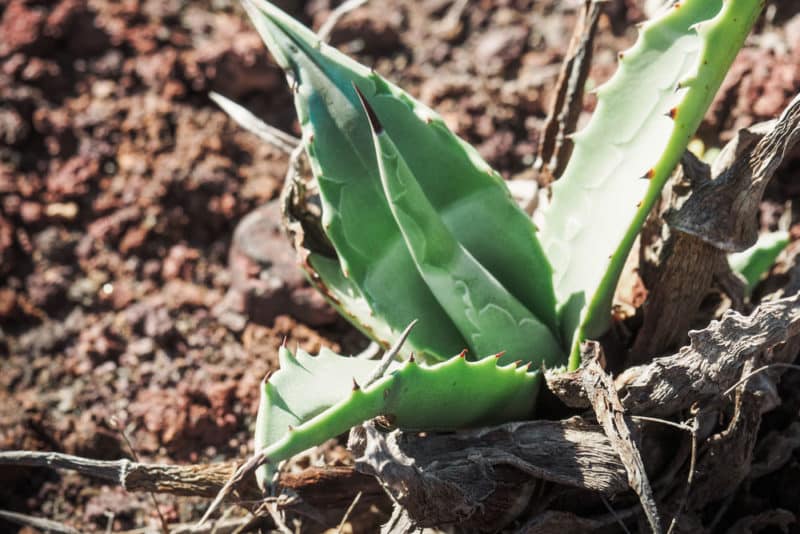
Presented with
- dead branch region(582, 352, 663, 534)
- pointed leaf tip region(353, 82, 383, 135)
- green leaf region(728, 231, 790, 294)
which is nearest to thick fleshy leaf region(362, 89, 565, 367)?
pointed leaf tip region(353, 82, 383, 135)

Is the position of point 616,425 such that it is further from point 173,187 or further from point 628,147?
point 173,187

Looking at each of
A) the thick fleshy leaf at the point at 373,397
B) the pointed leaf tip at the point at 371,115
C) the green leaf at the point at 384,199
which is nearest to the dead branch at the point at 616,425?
the thick fleshy leaf at the point at 373,397

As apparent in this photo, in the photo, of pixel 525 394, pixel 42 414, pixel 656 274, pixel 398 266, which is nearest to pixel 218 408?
pixel 42 414

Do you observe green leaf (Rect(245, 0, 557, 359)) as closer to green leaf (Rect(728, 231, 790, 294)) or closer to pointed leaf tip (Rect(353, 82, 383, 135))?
pointed leaf tip (Rect(353, 82, 383, 135))

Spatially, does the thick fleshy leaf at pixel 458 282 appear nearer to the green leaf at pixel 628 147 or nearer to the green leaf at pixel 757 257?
the green leaf at pixel 628 147

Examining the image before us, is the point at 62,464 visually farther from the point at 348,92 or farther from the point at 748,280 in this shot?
the point at 748,280

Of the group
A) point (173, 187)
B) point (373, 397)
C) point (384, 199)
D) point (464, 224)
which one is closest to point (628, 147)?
point (464, 224)
